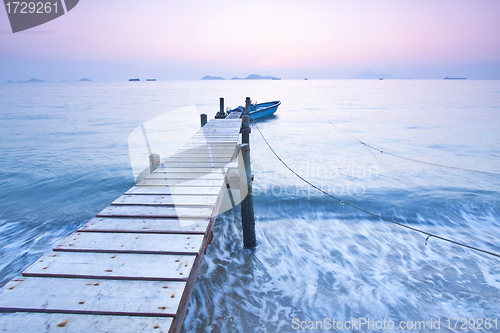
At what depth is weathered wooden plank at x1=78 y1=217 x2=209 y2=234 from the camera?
354 cm

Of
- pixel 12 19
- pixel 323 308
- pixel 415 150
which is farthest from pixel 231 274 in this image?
pixel 415 150

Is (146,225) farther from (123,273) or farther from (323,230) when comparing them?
(323,230)

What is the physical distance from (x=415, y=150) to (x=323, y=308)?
16.1 metres

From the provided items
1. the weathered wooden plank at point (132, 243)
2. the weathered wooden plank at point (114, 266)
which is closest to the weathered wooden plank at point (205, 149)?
the weathered wooden plank at point (132, 243)

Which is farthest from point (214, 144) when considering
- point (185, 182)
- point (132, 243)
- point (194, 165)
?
point (132, 243)

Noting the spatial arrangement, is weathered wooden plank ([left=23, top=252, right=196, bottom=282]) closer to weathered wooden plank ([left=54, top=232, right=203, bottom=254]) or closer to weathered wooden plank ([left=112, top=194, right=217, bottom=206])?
weathered wooden plank ([left=54, top=232, right=203, bottom=254])

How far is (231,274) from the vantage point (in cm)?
548

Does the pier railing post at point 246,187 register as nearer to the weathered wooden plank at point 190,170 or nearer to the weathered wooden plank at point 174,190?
the weathered wooden plank at point 190,170

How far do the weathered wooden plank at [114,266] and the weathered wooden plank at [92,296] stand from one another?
63mm

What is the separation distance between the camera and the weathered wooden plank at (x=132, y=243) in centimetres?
311

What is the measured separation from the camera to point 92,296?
2.42m

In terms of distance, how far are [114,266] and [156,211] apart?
1.31 metres

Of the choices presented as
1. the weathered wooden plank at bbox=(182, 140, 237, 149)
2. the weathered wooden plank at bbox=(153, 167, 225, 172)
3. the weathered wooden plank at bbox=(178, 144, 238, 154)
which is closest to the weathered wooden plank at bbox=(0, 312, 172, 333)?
the weathered wooden plank at bbox=(153, 167, 225, 172)

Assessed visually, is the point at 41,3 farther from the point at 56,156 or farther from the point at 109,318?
the point at 56,156
